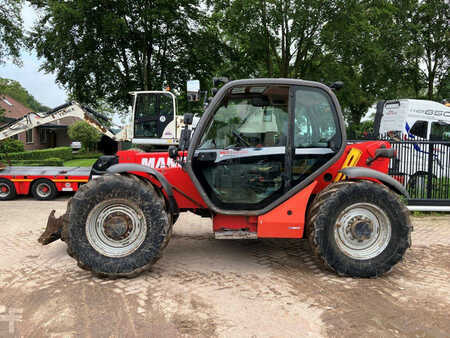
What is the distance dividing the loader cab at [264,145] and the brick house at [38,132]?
32266 millimetres

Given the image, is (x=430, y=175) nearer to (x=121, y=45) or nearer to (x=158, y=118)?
(x=158, y=118)

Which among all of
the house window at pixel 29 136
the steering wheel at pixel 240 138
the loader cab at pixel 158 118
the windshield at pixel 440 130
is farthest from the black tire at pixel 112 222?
the house window at pixel 29 136

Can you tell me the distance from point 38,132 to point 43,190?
1157 inches

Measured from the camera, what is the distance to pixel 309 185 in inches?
180

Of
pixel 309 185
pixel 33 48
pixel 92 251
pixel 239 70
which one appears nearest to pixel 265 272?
pixel 309 185

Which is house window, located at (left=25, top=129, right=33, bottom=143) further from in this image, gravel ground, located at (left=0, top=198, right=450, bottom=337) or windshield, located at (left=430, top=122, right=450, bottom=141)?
windshield, located at (left=430, top=122, right=450, bottom=141)

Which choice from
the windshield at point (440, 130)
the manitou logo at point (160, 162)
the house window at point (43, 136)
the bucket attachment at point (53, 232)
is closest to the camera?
the bucket attachment at point (53, 232)

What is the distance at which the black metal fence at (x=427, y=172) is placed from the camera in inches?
340

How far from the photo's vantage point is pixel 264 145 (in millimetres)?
4559

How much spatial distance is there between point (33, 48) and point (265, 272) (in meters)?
19.3

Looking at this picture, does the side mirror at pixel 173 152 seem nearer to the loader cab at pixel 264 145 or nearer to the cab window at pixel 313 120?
the loader cab at pixel 264 145

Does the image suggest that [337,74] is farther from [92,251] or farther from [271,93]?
[92,251]

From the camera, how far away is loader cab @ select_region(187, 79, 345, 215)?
4.53m

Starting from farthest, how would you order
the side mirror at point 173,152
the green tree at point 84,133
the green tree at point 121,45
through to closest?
the green tree at point 84,133, the green tree at point 121,45, the side mirror at point 173,152
